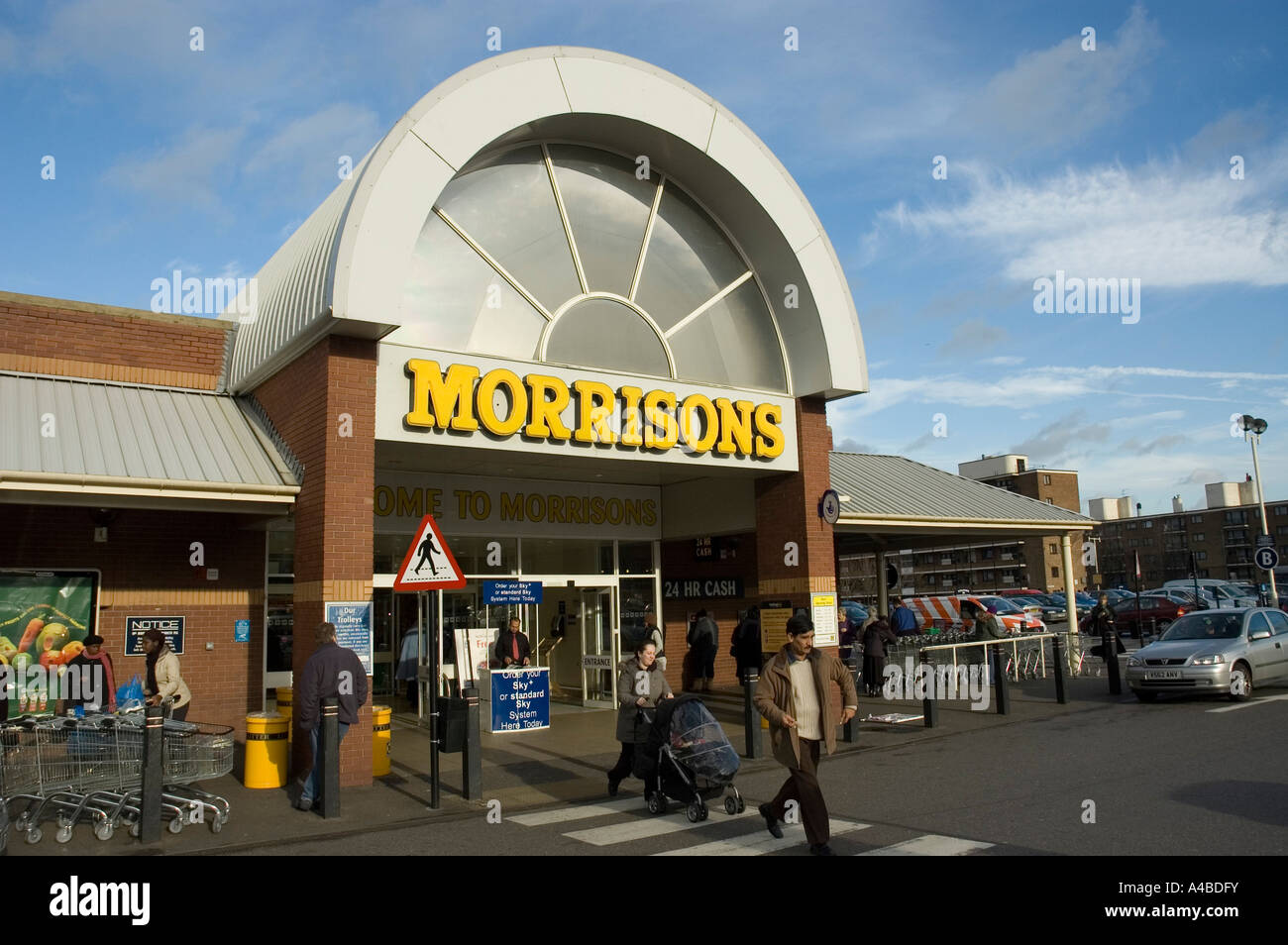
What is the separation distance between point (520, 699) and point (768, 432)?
5566mm

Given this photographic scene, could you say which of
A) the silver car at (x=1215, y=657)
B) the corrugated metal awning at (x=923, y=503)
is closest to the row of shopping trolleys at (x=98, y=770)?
the corrugated metal awning at (x=923, y=503)

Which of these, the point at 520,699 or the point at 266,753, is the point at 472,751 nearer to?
the point at 266,753

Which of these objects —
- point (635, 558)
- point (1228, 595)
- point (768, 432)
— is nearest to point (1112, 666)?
point (768, 432)

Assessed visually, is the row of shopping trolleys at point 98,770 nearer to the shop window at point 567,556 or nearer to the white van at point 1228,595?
the shop window at point 567,556

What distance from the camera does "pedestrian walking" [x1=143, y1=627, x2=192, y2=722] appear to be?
1075 cm

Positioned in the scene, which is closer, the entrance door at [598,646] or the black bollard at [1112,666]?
the entrance door at [598,646]

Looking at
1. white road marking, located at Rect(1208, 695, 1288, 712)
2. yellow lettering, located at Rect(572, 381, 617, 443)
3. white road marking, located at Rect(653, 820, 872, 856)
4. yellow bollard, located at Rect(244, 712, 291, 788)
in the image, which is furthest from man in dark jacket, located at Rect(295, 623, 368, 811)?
white road marking, located at Rect(1208, 695, 1288, 712)

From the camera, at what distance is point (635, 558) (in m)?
18.8

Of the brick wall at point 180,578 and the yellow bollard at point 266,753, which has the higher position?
the brick wall at point 180,578

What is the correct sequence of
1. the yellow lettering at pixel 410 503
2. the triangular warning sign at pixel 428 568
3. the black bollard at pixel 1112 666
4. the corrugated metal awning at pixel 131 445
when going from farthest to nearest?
the black bollard at pixel 1112 666 → the yellow lettering at pixel 410 503 → the corrugated metal awning at pixel 131 445 → the triangular warning sign at pixel 428 568

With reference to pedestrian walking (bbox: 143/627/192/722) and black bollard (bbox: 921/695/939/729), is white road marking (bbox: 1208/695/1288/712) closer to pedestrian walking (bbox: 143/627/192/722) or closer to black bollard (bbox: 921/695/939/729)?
black bollard (bbox: 921/695/939/729)

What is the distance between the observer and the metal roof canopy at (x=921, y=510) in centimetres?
1850

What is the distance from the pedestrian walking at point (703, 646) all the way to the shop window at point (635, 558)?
4.61 ft
